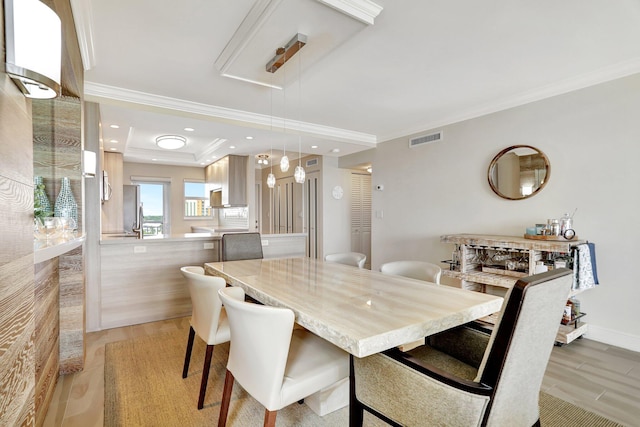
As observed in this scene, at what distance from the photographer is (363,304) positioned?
156cm

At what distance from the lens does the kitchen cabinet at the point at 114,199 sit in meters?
5.42

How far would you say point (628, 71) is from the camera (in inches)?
108

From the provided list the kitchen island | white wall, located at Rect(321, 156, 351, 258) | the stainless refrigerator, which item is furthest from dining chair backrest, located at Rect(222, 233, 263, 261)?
the stainless refrigerator

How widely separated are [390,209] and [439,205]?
0.88 metres

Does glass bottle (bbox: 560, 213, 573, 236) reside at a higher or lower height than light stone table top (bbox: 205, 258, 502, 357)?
higher

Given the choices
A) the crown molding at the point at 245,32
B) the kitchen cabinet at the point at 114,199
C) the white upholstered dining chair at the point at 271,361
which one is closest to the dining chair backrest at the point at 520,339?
the white upholstered dining chair at the point at 271,361

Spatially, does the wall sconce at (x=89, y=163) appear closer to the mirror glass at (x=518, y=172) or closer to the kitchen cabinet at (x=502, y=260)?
the kitchen cabinet at (x=502, y=260)

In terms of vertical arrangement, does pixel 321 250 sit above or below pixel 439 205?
below

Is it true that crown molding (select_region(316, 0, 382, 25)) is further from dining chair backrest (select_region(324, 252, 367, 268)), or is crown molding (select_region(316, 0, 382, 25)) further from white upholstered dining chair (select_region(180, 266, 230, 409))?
dining chair backrest (select_region(324, 252, 367, 268))

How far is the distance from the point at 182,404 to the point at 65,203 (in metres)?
1.50

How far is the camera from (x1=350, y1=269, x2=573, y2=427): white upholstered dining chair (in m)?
1.03

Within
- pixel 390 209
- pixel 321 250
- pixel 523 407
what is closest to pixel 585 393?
pixel 523 407

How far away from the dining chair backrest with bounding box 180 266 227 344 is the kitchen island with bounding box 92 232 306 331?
1771 mm

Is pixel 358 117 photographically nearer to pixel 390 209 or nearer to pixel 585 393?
pixel 390 209
